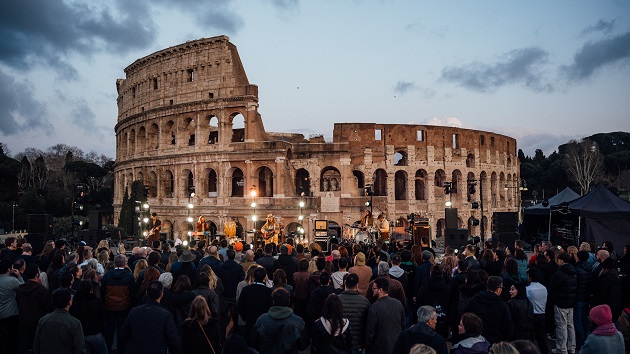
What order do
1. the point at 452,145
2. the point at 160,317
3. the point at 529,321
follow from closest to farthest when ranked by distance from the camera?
the point at 160,317
the point at 529,321
the point at 452,145

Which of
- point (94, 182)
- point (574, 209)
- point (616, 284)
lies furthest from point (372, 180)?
point (94, 182)

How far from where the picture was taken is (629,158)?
65562 millimetres

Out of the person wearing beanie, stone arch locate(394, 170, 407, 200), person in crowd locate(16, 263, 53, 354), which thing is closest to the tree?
stone arch locate(394, 170, 407, 200)

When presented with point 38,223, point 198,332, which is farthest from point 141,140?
point 198,332

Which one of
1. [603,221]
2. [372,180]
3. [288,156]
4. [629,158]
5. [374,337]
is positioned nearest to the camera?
[374,337]

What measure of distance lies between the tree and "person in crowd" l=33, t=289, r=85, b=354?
185 feet

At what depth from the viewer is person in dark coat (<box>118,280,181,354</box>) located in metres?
4.96

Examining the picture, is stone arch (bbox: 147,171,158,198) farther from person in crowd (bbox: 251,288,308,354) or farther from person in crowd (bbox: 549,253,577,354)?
person in crowd (bbox: 251,288,308,354)

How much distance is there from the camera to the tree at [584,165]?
51.8 metres

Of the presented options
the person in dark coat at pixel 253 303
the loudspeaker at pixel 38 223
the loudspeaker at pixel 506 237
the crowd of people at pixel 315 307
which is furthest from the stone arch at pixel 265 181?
the person in dark coat at pixel 253 303

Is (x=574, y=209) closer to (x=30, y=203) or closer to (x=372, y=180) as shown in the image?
(x=372, y=180)

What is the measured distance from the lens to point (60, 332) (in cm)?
501

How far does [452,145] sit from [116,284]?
38449mm

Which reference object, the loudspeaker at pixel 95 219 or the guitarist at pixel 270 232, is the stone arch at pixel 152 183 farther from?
the guitarist at pixel 270 232
